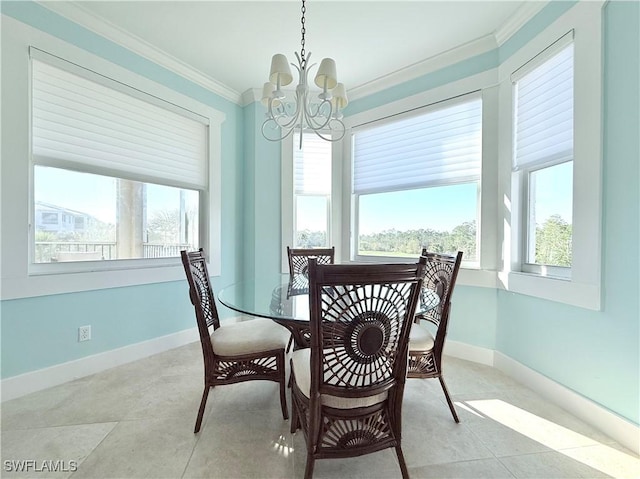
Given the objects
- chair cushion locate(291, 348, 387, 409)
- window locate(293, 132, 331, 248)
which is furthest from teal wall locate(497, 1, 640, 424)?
window locate(293, 132, 331, 248)

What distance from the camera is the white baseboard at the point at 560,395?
148 cm

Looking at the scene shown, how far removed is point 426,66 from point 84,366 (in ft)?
12.8

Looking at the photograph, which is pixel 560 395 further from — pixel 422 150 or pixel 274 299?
pixel 422 150

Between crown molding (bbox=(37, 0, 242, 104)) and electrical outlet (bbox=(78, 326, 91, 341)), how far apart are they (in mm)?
2320

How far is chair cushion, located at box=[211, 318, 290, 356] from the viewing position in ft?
5.19

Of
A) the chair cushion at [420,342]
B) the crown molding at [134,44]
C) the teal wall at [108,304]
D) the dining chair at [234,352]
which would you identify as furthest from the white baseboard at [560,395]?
the crown molding at [134,44]

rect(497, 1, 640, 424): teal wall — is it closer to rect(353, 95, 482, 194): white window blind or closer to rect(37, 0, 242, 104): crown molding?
rect(353, 95, 482, 194): white window blind

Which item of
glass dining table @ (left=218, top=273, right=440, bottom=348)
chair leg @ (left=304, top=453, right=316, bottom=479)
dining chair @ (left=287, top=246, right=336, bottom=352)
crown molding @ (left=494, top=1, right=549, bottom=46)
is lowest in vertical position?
chair leg @ (left=304, top=453, right=316, bottom=479)

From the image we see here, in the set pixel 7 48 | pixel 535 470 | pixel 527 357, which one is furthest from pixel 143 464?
pixel 7 48

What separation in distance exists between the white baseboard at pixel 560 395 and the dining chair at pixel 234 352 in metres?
1.75

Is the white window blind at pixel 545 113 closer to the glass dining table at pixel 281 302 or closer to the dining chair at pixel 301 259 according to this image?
the glass dining table at pixel 281 302

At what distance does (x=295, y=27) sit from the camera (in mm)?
2264

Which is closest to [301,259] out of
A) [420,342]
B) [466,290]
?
[420,342]

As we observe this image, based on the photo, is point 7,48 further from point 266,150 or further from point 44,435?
point 44,435
